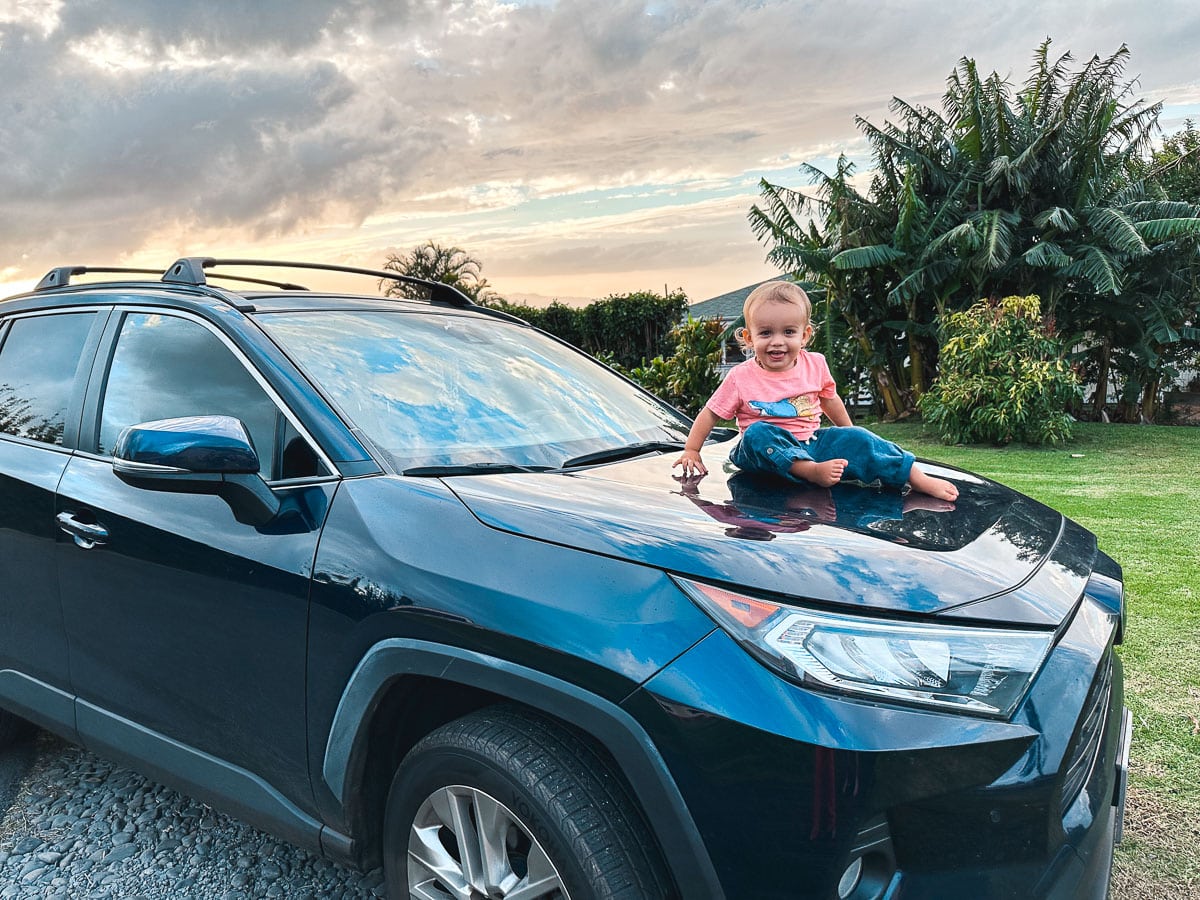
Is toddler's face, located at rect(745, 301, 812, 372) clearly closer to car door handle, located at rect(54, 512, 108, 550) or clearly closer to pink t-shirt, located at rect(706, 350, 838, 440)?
pink t-shirt, located at rect(706, 350, 838, 440)

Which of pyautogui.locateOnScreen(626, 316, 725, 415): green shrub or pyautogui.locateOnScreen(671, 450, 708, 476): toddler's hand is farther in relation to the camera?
pyautogui.locateOnScreen(626, 316, 725, 415): green shrub

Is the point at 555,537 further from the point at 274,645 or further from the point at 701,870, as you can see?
the point at 274,645

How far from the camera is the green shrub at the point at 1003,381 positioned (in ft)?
41.7

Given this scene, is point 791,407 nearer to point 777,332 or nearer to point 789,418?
point 789,418

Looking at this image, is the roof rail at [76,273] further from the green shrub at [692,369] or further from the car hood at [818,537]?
the green shrub at [692,369]

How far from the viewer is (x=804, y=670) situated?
144 centimetres

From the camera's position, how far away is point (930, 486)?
91.8 inches

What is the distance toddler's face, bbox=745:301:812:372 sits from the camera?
2.88 meters

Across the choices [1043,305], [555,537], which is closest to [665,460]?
[555,537]

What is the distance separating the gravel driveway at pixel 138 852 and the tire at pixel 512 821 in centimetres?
67

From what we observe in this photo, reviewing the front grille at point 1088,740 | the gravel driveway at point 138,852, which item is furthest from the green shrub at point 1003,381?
the gravel driveway at point 138,852

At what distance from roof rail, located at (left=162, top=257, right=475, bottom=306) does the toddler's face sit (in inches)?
45.2

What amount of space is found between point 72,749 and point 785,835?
10.1 feet

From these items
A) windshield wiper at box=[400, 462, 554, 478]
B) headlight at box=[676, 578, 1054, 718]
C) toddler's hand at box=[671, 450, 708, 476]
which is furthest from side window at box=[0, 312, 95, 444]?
headlight at box=[676, 578, 1054, 718]
